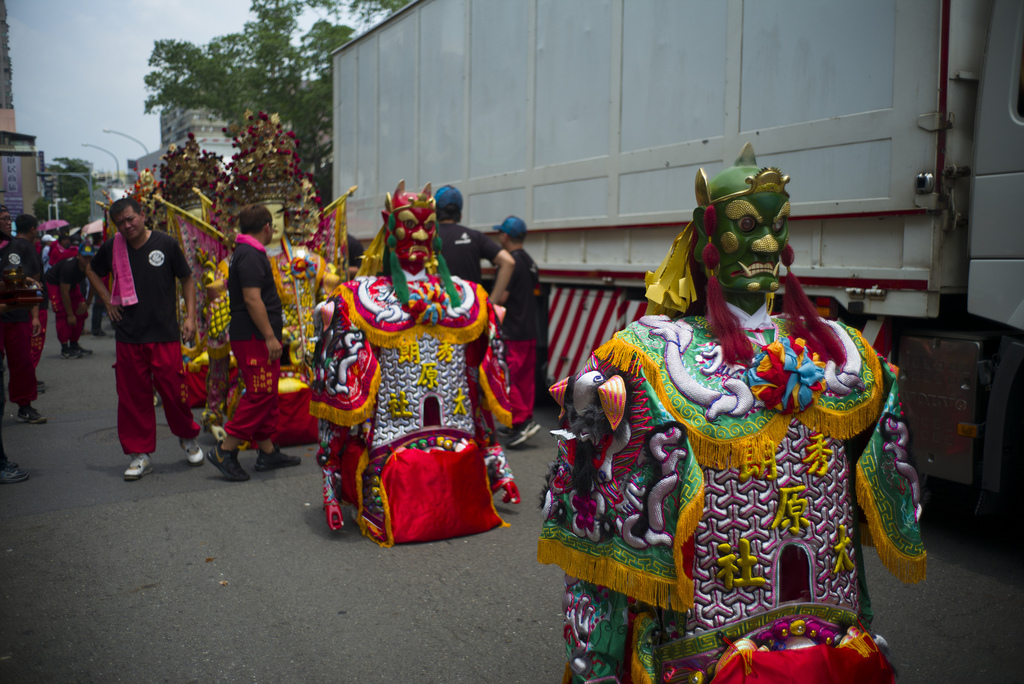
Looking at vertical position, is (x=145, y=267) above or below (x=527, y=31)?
below

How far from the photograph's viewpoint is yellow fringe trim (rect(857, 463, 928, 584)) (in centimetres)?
211

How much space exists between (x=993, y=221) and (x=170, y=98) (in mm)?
27621

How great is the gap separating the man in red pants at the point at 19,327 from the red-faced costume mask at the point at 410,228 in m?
A: 3.80

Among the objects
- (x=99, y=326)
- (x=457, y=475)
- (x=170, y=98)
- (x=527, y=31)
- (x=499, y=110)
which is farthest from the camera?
(x=170, y=98)

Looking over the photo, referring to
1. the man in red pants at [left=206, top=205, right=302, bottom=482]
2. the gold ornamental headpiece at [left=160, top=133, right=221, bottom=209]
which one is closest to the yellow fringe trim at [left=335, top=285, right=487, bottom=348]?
the man in red pants at [left=206, top=205, right=302, bottom=482]

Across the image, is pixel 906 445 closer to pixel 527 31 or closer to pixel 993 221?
pixel 993 221

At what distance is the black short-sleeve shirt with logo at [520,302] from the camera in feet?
23.1

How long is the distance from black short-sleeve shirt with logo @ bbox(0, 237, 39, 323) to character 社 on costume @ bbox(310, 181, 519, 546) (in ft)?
12.1

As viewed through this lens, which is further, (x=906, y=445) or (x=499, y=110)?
(x=499, y=110)

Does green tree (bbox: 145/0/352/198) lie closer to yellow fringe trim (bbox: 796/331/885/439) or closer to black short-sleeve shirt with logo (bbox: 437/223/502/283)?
black short-sleeve shirt with logo (bbox: 437/223/502/283)

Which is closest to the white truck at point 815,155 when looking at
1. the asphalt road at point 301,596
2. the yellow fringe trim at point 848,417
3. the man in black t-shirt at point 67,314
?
the asphalt road at point 301,596

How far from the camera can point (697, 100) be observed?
582 cm

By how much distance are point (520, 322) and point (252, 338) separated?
2.22 m

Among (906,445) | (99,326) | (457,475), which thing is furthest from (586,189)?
(99,326)
